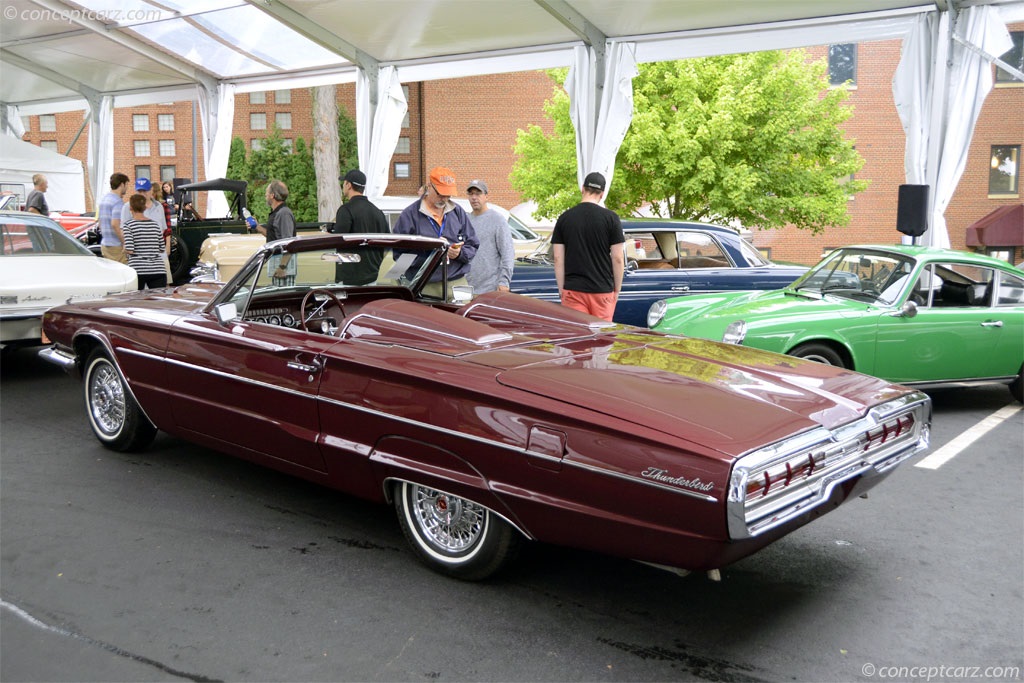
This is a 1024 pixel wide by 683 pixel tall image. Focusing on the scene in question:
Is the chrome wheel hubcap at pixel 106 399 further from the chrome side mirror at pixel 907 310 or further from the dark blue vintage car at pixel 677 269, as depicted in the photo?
the chrome side mirror at pixel 907 310

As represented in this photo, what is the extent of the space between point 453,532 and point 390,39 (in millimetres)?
10375

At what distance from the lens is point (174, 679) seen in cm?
293

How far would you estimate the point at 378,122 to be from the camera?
1375 centimetres

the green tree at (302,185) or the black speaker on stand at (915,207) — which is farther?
the green tree at (302,185)

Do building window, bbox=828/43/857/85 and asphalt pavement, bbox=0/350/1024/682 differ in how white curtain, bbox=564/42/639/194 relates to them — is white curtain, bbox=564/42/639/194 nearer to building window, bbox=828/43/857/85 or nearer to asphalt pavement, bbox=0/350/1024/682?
asphalt pavement, bbox=0/350/1024/682

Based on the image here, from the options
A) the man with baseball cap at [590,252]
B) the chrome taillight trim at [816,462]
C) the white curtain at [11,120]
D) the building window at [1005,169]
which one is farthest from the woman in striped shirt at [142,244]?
the building window at [1005,169]

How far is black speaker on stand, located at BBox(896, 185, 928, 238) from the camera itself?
916cm

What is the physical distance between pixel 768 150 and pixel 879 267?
13.4 m

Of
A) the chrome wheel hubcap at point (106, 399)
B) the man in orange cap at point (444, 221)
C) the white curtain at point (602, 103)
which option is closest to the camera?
the chrome wheel hubcap at point (106, 399)

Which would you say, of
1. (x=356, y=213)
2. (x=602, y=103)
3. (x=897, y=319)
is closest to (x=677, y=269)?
(x=897, y=319)

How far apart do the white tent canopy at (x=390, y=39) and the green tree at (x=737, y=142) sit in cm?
768

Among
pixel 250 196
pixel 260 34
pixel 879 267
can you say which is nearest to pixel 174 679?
pixel 879 267

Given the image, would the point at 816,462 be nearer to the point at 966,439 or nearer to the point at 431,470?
the point at 431,470

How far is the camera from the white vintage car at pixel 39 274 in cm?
742
